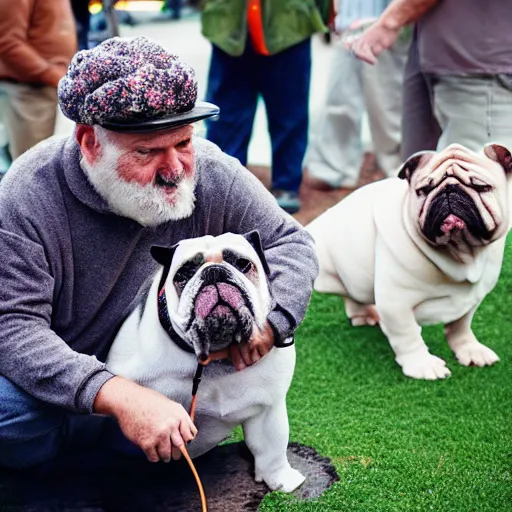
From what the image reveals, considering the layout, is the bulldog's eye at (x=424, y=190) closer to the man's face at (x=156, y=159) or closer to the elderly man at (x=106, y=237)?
the elderly man at (x=106, y=237)

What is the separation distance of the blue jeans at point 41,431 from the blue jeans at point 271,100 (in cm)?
325

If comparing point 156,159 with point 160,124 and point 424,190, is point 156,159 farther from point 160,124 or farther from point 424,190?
point 424,190

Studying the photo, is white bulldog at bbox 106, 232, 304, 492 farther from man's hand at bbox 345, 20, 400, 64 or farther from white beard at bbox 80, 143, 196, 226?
man's hand at bbox 345, 20, 400, 64

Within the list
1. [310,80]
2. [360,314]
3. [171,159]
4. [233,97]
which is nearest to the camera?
[171,159]

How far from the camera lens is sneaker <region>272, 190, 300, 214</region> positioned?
5.98 m

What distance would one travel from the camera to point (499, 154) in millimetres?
3449

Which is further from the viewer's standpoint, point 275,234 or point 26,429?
point 275,234

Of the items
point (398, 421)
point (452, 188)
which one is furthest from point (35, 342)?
point (452, 188)

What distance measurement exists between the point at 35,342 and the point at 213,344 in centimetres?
44

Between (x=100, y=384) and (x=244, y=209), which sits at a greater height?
(x=244, y=209)

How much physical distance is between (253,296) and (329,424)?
3.66ft

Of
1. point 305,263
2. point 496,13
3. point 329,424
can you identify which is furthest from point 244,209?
point 496,13

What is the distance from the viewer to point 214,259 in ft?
8.00

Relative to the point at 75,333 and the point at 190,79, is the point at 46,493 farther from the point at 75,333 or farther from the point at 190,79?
the point at 190,79
